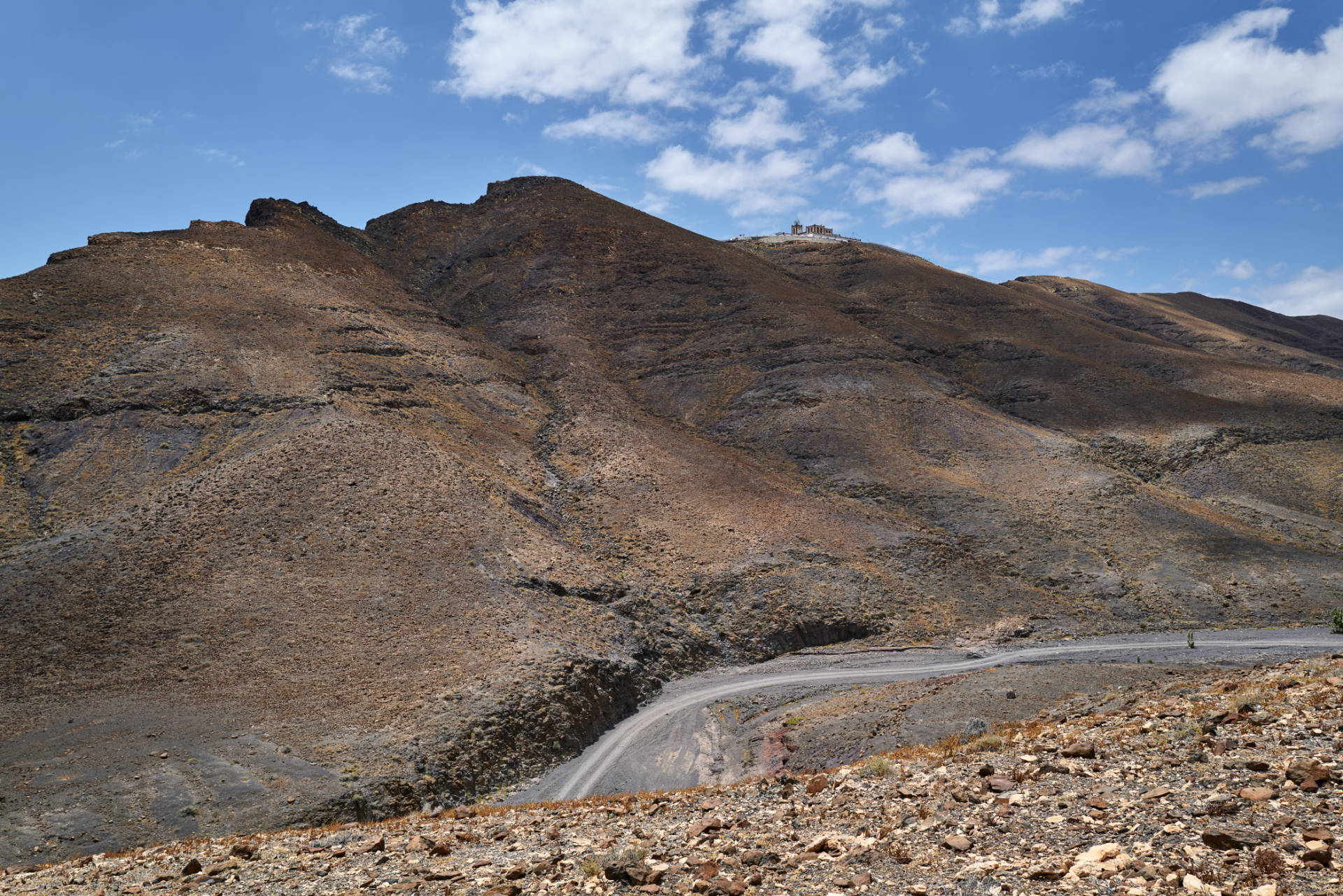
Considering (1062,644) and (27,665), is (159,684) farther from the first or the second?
(1062,644)

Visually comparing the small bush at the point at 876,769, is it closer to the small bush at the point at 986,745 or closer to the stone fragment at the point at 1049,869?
the small bush at the point at 986,745

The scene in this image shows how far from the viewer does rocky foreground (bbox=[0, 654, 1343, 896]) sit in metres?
7.94

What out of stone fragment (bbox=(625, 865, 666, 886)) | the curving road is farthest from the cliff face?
stone fragment (bbox=(625, 865, 666, 886))

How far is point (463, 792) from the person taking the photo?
24016 millimetres

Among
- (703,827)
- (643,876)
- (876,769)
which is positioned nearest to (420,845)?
(703,827)

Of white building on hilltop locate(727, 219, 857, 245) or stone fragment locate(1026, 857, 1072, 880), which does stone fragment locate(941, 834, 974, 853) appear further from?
white building on hilltop locate(727, 219, 857, 245)

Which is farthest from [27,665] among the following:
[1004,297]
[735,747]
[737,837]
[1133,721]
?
[1004,297]

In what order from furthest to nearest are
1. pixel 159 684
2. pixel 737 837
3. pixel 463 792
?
pixel 159 684
pixel 463 792
pixel 737 837

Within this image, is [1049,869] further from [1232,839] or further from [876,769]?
[876,769]

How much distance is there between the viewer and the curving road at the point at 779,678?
2620 centimetres

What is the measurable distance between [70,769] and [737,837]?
803 inches

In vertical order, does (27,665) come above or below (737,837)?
above

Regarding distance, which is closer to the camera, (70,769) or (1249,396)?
(70,769)

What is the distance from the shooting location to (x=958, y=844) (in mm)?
9422
